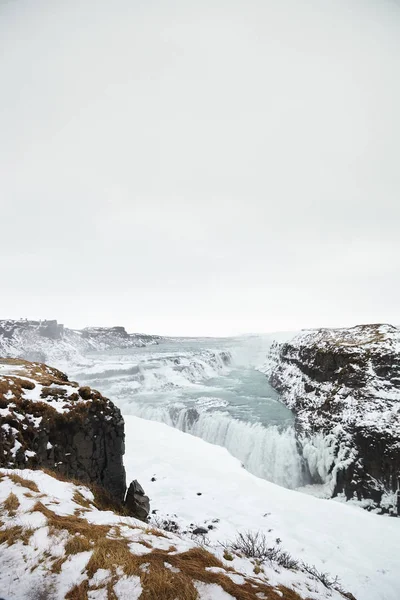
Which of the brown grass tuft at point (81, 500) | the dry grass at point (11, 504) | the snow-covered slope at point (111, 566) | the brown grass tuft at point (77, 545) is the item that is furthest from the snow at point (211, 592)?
the brown grass tuft at point (81, 500)

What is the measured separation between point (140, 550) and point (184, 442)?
19.9 meters

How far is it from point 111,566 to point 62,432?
8.26 meters

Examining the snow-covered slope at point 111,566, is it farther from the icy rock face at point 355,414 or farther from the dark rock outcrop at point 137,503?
the icy rock face at point 355,414

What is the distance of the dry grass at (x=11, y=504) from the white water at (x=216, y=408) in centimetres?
2297

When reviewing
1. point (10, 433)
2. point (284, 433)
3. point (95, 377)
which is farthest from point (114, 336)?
point (10, 433)

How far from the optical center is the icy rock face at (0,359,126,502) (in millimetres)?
9797

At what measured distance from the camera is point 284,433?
27656 mm

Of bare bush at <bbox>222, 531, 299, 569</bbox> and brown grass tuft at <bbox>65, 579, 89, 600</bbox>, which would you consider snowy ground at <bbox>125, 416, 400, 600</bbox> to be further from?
brown grass tuft at <bbox>65, 579, 89, 600</bbox>

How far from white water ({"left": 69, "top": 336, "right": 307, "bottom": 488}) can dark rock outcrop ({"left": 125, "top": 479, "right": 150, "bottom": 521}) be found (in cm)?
1666

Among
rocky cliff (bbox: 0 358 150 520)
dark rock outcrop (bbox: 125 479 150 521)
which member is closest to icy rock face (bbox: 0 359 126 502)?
rocky cliff (bbox: 0 358 150 520)

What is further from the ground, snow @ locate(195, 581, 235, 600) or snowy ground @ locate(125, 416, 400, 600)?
snow @ locate(195, 581, 235, 600)

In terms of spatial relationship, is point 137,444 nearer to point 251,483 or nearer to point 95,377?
point 251,483

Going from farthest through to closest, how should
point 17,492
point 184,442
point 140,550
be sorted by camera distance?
1. point 184,442
2. point 17,492
3. point 140,550

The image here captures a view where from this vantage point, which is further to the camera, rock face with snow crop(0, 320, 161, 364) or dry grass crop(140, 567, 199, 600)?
rock face with snow crop(0, 320, 161, 364)
